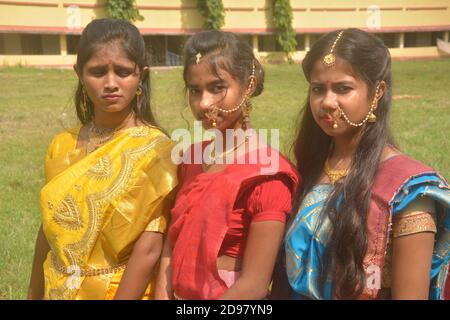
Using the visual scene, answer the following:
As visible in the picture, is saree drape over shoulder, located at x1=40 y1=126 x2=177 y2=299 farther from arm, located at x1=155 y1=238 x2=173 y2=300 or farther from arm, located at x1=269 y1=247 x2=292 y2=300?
arm, located at x1=269 y1=247 x2=292 y2=300

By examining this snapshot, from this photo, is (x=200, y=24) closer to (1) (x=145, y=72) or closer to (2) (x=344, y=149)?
(1) (x=145, y=72)

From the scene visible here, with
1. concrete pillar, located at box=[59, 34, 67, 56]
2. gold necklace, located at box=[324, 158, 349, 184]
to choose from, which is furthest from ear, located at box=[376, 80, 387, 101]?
concrete pillar, located at box=[59, 34, 67, 56]

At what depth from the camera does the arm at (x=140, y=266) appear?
2.17 meters

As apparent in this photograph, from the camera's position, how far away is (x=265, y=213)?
77.4 inches

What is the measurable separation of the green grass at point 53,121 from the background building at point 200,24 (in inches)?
92.6

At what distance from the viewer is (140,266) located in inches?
85.3

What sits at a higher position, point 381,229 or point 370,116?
point 370,116

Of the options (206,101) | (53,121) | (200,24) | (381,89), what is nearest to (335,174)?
(381,89)

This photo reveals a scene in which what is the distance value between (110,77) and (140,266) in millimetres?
774

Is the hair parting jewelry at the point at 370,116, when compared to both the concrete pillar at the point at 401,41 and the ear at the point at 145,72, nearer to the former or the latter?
the ear at the point at 145,72

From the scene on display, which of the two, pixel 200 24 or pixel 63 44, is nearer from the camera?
pixel 63 44

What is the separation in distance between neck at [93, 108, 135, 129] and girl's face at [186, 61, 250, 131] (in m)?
0.44

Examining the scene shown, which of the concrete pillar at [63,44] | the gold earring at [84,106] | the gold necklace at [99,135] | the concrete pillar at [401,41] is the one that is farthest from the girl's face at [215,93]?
the concrete pillar at [401,41]
